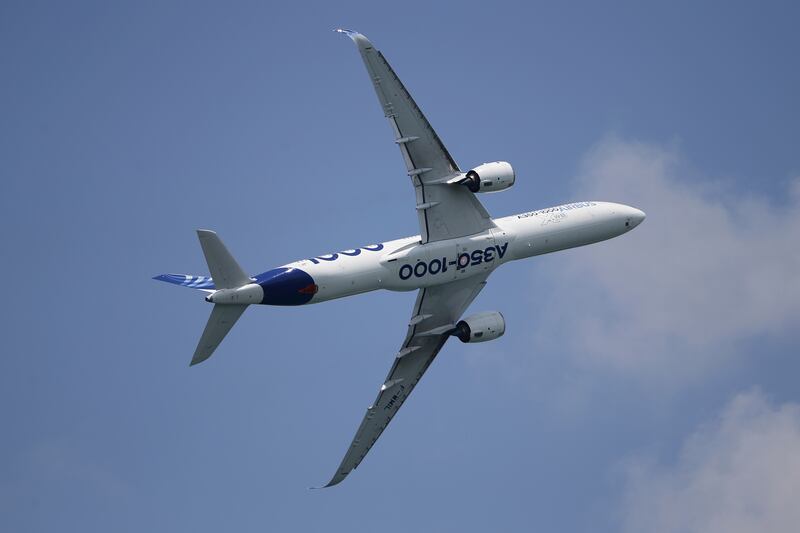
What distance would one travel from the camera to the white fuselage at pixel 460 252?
2911 inches

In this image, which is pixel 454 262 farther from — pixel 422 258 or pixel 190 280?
pixel 190 280

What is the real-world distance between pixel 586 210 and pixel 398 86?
1536 centimetres

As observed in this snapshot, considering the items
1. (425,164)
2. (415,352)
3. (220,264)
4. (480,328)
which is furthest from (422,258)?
(220,264)

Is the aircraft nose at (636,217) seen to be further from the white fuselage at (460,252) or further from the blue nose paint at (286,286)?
the blue nose paint at (286,286)

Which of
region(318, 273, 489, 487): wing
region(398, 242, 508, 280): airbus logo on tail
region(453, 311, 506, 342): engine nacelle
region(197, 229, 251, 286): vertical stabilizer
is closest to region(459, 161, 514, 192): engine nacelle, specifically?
region(398, 242, 508, 280): airbus logo on tail

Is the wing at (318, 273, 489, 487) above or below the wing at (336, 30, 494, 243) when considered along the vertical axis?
below

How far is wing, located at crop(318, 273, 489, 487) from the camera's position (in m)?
80.5

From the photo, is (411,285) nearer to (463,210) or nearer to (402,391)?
(463,210)

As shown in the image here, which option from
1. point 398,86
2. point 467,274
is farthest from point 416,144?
point 467,274

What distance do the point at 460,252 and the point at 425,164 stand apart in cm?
534

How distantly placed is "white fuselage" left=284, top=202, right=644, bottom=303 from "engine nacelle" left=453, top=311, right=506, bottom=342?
3132mm

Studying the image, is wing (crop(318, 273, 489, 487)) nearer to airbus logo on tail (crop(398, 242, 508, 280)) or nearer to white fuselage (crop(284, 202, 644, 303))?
airbus logo on tail (crop(398, 242, 508, 280))

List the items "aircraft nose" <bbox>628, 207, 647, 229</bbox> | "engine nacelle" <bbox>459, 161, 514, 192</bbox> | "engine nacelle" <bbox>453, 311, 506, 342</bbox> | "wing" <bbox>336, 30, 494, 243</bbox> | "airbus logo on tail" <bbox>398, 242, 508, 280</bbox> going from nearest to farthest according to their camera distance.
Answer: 1. "wing" <bbox>336, 30, 494, 243</bbox>
2. "engine nacelle" <bbox>459, 161, 514, 192</bbox>
3. "airbus logo on tail" <bbox>398, 242, 508, 280</bbox>
4. "engine nacelle" <bbox>453, 311, 506, 342</bbox>
5. "aircraft nose" <bbox>628, 207, 647, 229</bbox>

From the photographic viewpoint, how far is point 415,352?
3287 inches
